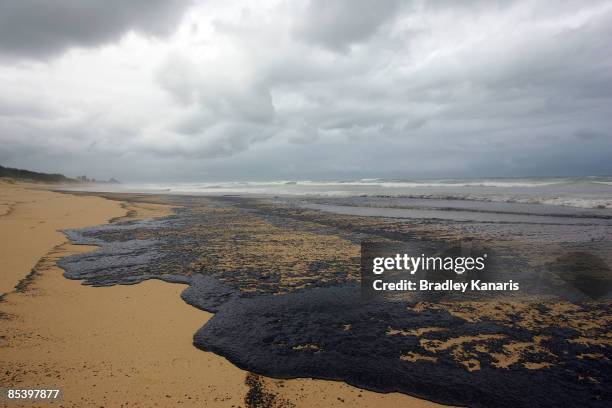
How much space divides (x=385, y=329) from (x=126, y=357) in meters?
3.10

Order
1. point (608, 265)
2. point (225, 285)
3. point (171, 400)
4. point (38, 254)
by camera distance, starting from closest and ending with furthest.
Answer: point (171, 400) → point (225, 285) → point (608, 265) → point (38, 254)

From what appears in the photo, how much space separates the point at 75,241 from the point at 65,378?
335 inches

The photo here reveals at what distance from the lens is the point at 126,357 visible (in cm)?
364

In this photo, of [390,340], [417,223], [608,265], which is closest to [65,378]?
[390,340]

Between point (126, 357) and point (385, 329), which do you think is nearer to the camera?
point (126, 357)

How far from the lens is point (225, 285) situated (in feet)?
20.1

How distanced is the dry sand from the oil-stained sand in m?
0.22

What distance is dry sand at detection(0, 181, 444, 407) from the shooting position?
3035 mm

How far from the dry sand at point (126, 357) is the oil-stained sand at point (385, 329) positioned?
0.74 ft

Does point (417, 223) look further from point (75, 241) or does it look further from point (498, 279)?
point (75, 241)

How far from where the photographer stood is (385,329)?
4355mm

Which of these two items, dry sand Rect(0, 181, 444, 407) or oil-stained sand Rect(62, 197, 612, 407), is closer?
dry sand Rect(0, 181, 444, 407)

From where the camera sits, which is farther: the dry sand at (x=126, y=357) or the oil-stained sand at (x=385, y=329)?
the oil-stained sand at (x=385, y=329)

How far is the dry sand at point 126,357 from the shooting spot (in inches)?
119
